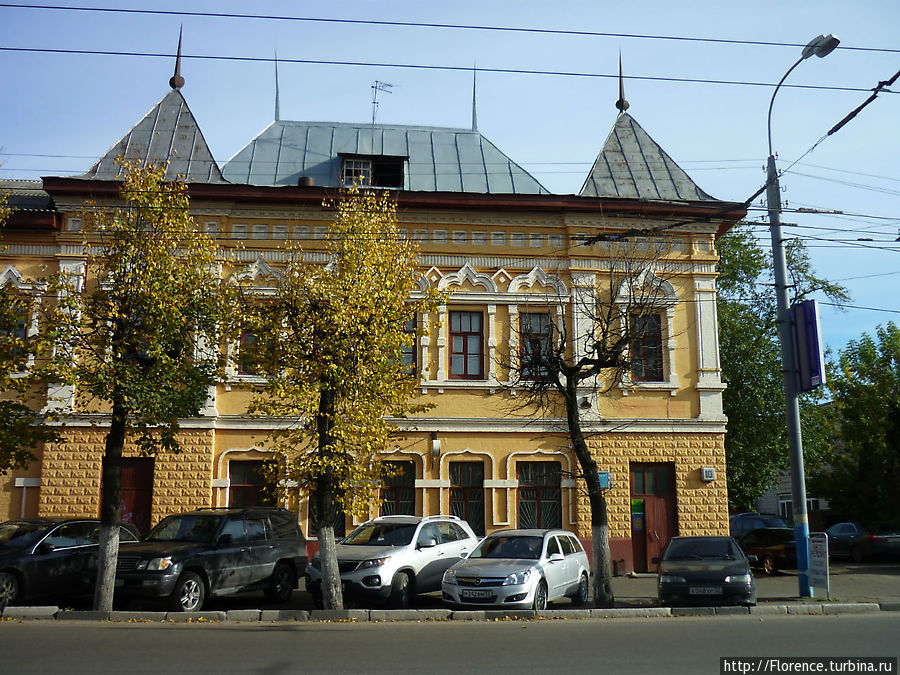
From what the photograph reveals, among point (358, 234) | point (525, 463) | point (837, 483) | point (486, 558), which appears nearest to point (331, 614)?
point (486, 558)

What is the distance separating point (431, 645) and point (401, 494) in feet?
36.0

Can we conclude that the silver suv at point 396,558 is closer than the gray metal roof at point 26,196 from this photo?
Yes

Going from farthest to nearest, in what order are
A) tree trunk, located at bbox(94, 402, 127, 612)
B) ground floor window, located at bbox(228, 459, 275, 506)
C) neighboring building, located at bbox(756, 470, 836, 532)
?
neighboring building, located at bbox(756, 470, 836, 532) < ground floor window, located at bbox(228, 459, 275, 506) < tree trunk, located at bbox(94, 402, 127, 612)

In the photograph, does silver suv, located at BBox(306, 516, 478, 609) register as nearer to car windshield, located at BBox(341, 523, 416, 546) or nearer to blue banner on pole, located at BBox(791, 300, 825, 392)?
car windshield, located at BBox(341, 523, 416, 546)

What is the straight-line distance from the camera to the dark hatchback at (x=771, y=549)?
2262 centimetres

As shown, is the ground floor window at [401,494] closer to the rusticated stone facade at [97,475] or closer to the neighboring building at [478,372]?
the neighboring building at [478,372]

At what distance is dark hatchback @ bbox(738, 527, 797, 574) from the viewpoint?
22.6 meters

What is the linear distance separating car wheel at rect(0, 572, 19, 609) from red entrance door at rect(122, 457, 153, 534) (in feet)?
20.6

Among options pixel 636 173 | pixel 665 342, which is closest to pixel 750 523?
pixel 665 342

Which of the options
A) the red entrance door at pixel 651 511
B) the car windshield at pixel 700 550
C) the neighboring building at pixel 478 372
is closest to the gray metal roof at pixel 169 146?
the neighboring building at pixel 478 372

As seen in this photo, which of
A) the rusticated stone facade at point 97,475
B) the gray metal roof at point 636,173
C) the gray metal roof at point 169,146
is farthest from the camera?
the gray metal roof at point 636,173

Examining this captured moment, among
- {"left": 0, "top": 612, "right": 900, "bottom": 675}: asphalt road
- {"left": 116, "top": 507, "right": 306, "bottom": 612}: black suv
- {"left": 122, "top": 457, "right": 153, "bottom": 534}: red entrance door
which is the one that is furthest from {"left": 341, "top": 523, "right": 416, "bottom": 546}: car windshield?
{"left": 122, "top": 457, "right": 153, "bottom": 534}: red entrance door

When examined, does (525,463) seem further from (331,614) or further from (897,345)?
(897,345)

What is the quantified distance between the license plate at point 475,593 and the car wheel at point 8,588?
804cm
